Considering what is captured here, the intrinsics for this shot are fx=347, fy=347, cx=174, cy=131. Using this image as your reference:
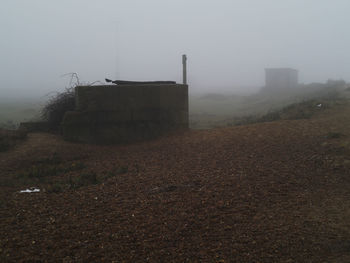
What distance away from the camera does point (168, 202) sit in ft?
14.4

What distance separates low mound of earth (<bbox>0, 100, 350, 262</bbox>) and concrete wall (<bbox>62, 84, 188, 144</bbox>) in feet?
2.96

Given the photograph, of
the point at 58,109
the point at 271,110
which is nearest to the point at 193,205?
the point at 58,109

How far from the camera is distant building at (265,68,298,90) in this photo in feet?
140

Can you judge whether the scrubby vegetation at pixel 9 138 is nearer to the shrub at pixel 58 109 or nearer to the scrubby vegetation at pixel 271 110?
the shrub at pixel 58 109

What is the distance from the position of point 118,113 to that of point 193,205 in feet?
15.2

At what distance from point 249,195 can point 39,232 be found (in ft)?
8.46

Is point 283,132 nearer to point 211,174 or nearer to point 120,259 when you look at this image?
point 211,174

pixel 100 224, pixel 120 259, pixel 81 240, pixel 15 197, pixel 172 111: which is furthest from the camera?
pixel 172 111

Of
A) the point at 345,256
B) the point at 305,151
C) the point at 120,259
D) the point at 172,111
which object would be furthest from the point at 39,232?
the point at 172,111

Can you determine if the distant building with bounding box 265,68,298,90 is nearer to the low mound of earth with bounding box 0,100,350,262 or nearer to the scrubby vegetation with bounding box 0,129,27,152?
the low mound of earth with bounding box 0,100,350,262

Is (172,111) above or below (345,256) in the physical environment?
above

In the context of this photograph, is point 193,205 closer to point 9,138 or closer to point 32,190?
point 32,190

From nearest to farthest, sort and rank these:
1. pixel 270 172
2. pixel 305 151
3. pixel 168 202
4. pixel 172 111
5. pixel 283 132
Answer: pixel 168 202, pixel 270 172, pixel 305 151, pixel 283 132, pixel 172 111

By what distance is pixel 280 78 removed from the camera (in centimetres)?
4306
